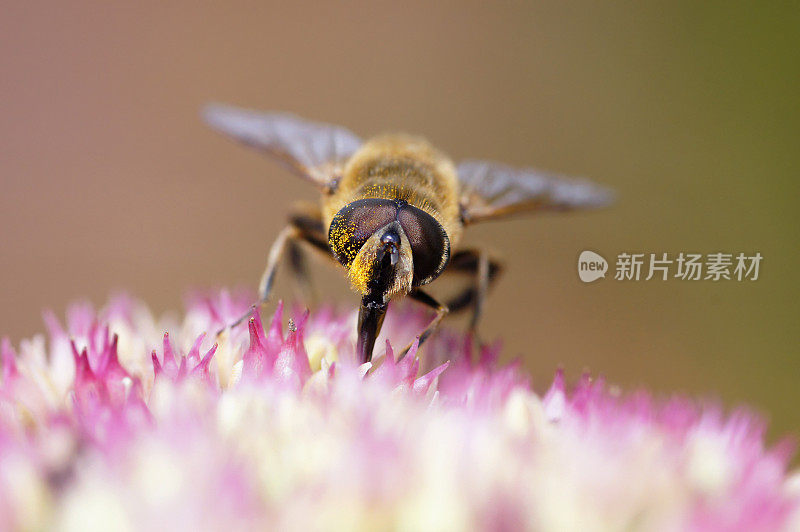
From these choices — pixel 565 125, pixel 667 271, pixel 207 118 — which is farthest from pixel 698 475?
pixel 565 125

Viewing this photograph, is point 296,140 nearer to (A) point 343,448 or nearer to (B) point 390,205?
(B) point 390,205

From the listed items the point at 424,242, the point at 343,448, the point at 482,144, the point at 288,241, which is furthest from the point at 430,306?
the point at 482,144

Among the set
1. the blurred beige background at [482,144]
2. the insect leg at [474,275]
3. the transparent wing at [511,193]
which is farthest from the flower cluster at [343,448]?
the blurred beige background at [482,144]

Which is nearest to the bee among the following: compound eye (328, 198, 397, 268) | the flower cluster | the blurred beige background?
compound eye (328, 198, 397, 268)

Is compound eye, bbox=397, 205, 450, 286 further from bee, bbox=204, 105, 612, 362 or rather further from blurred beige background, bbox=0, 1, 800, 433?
blurred beige background, bbox=0, 1, 800, 433

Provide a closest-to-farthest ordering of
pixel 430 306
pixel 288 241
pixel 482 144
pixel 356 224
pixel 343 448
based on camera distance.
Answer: pixel 343 448, pixel 356 224, pixel 430 306, pixel 288 241, pixel 482 144

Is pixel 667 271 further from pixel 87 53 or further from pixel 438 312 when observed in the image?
pixel 87 53
